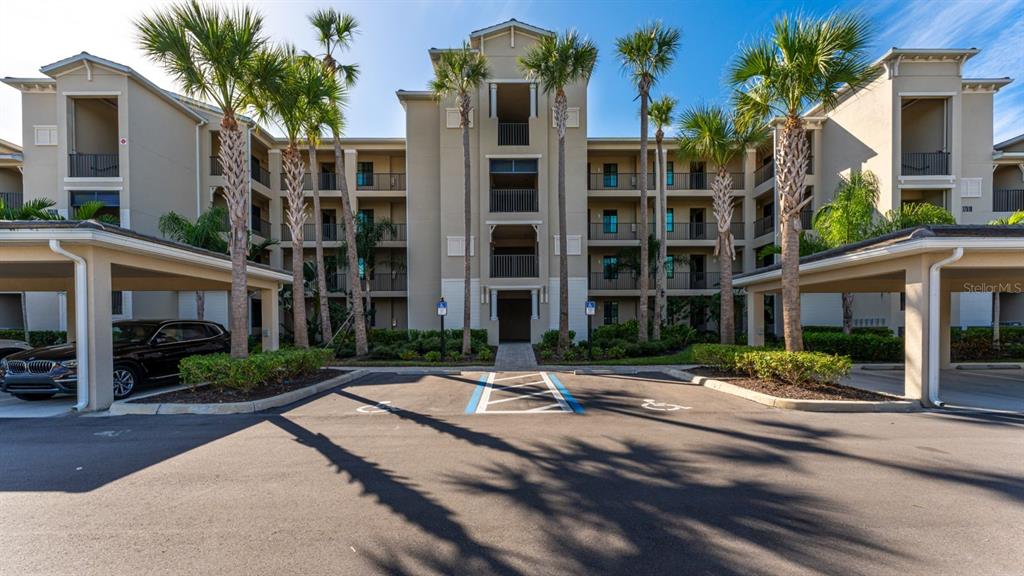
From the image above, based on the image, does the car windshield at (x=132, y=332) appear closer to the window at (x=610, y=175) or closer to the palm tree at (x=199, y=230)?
the palm tree at (x=199, y=230)

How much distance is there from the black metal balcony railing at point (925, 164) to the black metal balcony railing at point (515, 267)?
1755 centimetres

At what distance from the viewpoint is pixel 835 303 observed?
20766mm

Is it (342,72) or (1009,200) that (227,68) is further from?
(1009,200)

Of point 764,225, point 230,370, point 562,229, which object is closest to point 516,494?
point 230,370

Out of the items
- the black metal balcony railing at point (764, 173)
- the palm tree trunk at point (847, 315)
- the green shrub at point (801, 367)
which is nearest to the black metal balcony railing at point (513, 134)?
the black metal balcony railing at point (764, 173)

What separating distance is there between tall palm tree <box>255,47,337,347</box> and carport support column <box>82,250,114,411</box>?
17.9 feet

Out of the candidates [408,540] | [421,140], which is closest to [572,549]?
[408,540]

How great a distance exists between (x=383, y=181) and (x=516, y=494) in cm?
2234

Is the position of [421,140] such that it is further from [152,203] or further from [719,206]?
[719,206]

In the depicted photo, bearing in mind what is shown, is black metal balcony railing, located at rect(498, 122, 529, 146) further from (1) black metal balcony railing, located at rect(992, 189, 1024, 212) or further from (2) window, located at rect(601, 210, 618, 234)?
(1) black metal balcony railing, located at rect(992, 189, 1024, 212)

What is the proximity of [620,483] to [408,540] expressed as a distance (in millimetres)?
2412

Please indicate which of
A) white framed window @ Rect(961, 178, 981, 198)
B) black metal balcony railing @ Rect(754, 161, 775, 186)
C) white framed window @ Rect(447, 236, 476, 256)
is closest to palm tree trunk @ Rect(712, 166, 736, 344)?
black metal balcony railing @ Rect(754, 161, 775, 186)

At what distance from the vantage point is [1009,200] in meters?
19.6

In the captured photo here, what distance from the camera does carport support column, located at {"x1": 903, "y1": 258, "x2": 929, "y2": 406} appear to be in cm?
803
